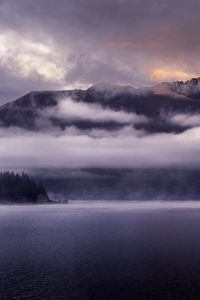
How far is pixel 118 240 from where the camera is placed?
15638cm

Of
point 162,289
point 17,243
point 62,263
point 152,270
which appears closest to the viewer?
point 162,289

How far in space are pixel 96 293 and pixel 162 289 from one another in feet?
43.9

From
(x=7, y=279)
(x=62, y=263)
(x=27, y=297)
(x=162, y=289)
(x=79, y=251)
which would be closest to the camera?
(x=27, y=297)

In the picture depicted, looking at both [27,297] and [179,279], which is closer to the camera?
[27,297]

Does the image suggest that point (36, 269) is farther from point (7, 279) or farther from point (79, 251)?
point (79, 251)

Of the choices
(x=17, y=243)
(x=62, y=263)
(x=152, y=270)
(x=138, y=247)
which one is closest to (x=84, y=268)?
(x=62, y=263)

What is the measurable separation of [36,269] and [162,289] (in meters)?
32.7

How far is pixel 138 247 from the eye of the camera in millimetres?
135750

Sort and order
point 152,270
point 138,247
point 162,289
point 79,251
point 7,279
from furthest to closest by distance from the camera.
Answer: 1. point 138,247
2. point 79,251
3. point 152,270
4. point 7,279
5. point 162,289

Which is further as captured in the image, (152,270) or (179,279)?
(152,270)

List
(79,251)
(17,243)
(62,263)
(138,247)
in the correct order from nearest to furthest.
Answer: (62,263) < (79,251) < (138,247) < (17,243)

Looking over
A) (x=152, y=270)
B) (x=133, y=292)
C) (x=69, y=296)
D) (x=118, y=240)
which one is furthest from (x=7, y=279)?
(x=118, y=240)

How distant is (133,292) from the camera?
78.8m

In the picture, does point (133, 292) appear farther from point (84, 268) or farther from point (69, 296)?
point (84, 268)
